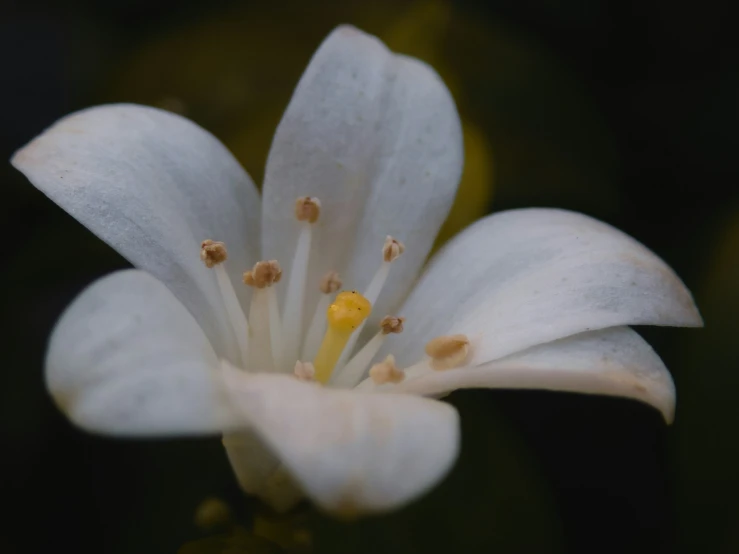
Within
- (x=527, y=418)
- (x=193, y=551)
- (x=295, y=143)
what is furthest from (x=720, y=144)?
(x=193, y=551)

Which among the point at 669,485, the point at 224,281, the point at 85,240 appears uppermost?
the point at 224,281

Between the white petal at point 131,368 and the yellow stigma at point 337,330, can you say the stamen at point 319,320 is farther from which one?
the white petal at point 131,368

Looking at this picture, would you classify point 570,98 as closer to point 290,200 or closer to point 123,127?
point 290,200

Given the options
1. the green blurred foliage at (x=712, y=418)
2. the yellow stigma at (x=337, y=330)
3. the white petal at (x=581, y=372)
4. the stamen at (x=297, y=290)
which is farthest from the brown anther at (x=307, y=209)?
the green blurred foliage at (x=712, y=418)

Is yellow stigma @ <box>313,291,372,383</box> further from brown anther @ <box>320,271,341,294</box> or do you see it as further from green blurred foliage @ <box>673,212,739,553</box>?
green blurred foliage @ <box>673,212,739,553</box>

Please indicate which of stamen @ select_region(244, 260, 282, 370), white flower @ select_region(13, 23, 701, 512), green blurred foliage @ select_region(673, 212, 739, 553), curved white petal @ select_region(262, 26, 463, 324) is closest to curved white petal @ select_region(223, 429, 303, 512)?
white flower @ select_region(13, 23, 701, 512)

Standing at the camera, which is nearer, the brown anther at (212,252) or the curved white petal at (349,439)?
the curved white petal at (349,439)
